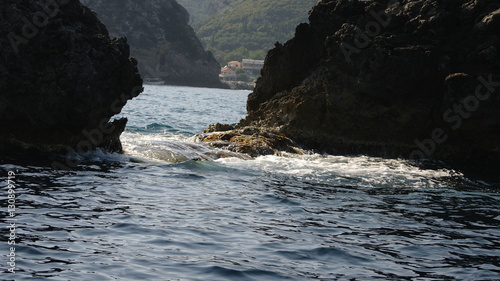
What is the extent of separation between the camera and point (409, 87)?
19.6 m

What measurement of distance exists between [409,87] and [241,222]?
11.2 meters

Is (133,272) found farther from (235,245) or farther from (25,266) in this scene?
(235,245)

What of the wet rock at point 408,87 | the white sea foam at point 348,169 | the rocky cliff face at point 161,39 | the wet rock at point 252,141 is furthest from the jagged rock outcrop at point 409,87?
the rocky cliff face at point 161,39

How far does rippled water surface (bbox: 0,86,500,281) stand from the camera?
7.64 metres

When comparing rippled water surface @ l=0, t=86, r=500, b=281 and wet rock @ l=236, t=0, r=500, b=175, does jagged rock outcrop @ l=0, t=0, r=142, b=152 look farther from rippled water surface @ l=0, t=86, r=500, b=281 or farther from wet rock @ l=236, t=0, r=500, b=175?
wet rock @ l=236, t=0, r=500, b=175

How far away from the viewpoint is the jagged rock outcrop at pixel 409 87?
18.5 m

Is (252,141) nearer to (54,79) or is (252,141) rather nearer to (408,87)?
(408,87)

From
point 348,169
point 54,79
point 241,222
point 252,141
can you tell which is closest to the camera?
point 241,222

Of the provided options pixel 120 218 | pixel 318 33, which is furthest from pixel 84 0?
pixel 120 218

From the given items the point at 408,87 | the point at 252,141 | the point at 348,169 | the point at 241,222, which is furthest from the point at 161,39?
the point at 241,222

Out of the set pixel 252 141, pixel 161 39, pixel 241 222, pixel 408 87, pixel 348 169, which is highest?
pixel 161 39

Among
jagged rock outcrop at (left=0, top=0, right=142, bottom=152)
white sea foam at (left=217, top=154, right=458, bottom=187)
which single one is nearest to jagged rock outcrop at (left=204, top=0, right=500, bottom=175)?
white sea foam at (left=217, top=154, right=458, bottom=187)

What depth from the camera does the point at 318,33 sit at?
23047 mm

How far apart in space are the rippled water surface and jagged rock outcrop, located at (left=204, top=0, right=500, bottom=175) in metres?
2.58
